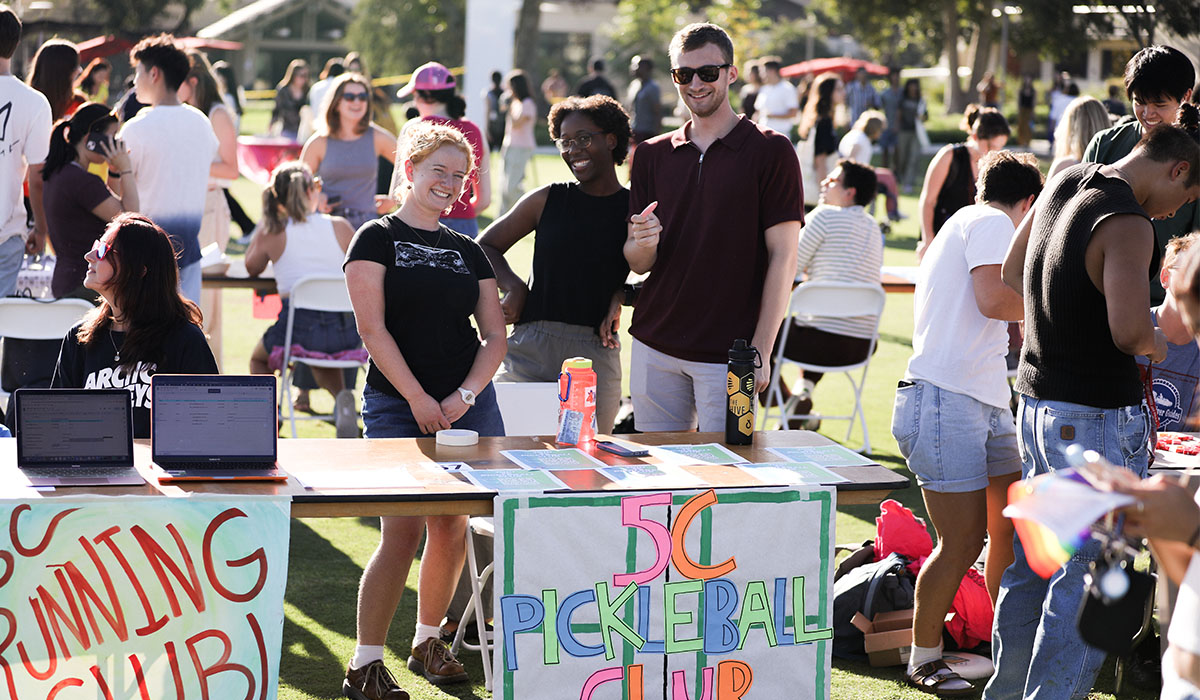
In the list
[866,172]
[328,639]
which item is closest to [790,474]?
[328,639]

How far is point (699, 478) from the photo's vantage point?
3342 millimetres

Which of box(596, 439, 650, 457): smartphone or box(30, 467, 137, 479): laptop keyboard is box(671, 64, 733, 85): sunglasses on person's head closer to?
box(596, 439, 650, 457): smartphone

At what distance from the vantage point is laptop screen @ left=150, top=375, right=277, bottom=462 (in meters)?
3.18

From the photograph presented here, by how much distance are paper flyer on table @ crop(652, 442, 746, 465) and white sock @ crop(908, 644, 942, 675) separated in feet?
2.92

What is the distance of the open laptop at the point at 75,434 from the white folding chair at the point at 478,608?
0.95 metres

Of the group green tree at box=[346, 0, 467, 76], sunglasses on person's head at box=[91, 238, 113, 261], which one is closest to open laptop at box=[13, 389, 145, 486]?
sunglasses on person's head at box=[91, 238, 113, 261]

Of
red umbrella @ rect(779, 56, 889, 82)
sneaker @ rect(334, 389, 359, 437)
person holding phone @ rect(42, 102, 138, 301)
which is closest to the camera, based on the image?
person holding phone @ rect(42, 102, 138, 301)

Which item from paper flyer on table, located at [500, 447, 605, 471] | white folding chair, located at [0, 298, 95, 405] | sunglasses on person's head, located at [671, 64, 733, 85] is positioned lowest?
paper flyer on table, located at [500, 447, 605, 471]

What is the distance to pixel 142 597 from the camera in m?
3.03

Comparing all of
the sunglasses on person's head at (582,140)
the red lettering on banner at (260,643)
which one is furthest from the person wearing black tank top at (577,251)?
the red lettering on banner at (260,643)

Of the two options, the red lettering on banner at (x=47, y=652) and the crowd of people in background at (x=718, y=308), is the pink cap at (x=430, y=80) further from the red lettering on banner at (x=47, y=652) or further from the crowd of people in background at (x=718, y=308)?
the red lettering on banner at (x=47, y=652)

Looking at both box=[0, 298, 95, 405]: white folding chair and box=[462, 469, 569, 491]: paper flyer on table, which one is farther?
box=[0, 298, 95, 405]: white folding chair

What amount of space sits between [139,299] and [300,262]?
8.73 ft

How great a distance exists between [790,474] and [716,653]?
1.59ft
